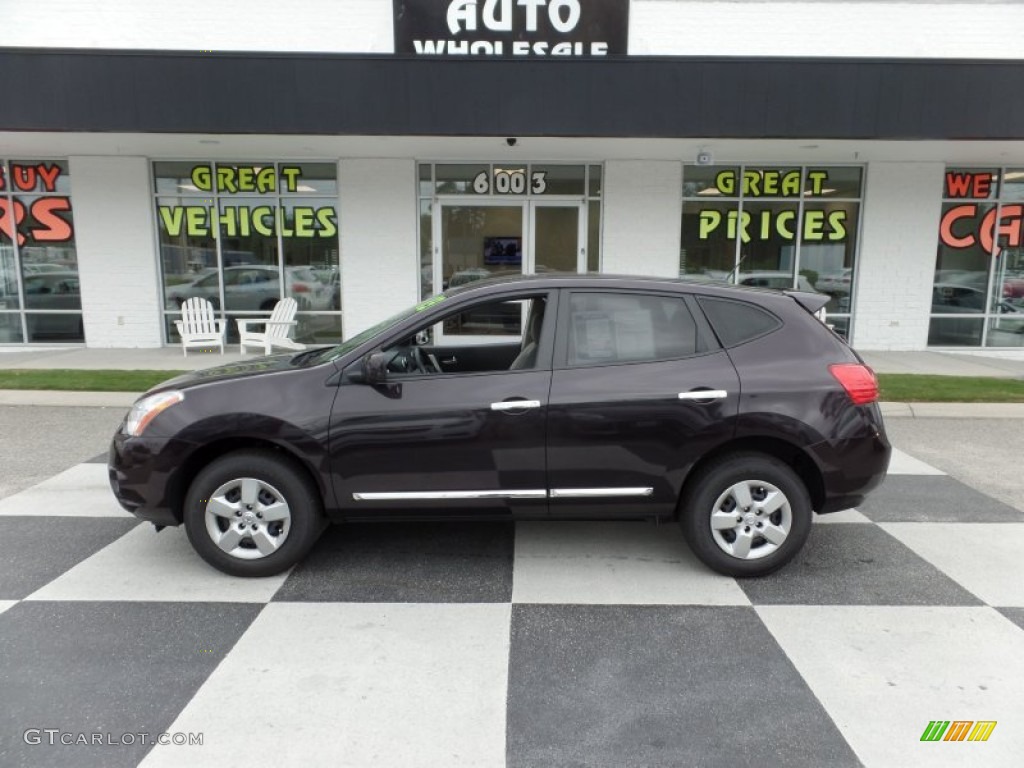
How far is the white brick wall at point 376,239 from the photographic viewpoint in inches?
493

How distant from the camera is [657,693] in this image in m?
3.08

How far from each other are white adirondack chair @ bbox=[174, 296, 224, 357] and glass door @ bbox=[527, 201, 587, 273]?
18.8 feet

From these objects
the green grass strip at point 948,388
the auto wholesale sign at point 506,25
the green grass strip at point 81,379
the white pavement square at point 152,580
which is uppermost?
the auto wholesale sign at point 506,25

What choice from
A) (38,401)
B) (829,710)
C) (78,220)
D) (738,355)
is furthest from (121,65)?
(829,710)

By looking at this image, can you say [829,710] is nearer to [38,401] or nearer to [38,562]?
[38,562]

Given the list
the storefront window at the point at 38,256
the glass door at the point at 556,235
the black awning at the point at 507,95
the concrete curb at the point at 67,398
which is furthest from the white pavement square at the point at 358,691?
the storefront window at the point at 38,256

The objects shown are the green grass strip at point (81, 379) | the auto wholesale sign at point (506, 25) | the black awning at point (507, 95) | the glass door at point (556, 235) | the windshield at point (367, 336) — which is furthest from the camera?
the glass door at point (556, 235)

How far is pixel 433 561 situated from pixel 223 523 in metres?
1.26

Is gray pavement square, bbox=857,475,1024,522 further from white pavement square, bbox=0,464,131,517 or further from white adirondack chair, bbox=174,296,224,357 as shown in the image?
white adirondack chair, bbox=174,296,224,357

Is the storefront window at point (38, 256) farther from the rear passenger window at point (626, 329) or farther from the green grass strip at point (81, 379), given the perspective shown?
the rear passenger window at point (626, 329)

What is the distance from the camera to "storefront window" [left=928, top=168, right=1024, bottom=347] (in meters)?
12.9

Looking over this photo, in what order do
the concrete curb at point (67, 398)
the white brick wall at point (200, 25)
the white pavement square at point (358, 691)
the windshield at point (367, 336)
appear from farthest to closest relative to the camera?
1. the white brick wall at point (200, 25)
2. the concrete curb at point (67, 398)
3. the windshield at point (367, 336)
4. the white pavement square at point (358, 691)

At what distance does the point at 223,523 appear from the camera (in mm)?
4098

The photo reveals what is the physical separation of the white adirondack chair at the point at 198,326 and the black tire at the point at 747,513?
10.4 meters
